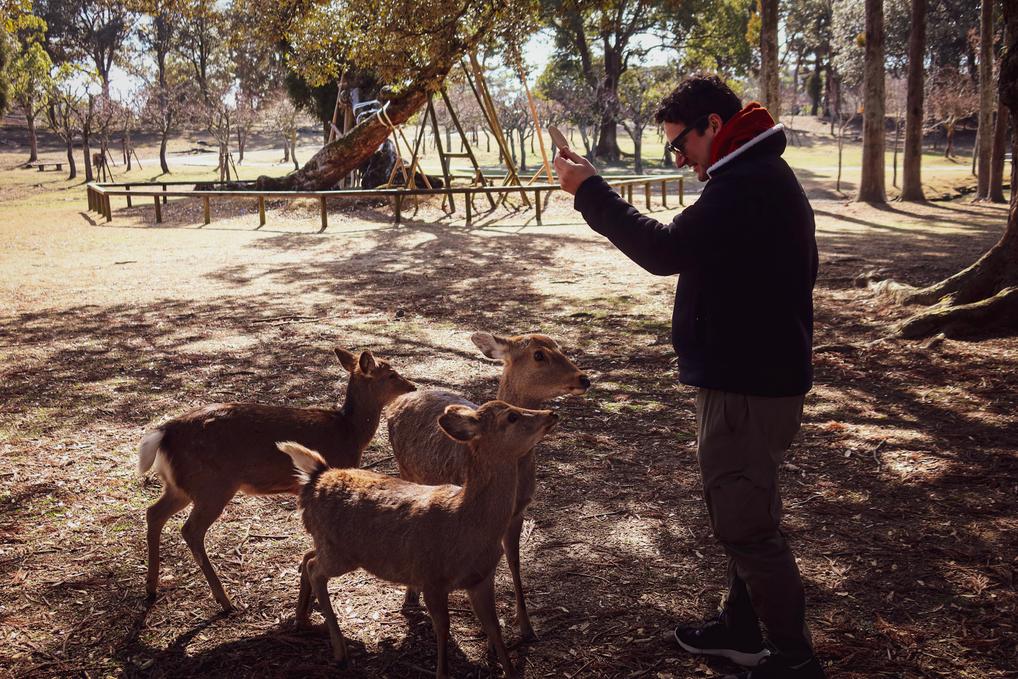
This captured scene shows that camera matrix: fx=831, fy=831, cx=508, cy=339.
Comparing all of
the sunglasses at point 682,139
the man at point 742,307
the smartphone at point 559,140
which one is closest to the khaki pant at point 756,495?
the man at point 742,307

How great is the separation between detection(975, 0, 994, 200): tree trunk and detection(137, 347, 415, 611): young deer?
66.1 feet

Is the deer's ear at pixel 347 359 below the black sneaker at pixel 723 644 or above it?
above

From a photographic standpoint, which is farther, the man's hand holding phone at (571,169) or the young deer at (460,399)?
the young deer at (460,399)

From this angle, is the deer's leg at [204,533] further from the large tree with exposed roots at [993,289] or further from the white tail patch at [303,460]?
the large tree with exposed roots at [993,289]

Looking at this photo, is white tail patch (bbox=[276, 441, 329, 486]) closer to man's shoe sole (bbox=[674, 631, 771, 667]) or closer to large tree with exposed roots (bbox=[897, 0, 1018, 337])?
man's shoe sole (bbox=[674, 631, 771, 667])

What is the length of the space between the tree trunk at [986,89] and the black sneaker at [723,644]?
19.9 metres

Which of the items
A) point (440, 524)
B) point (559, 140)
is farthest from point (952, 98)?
point (440, 524)

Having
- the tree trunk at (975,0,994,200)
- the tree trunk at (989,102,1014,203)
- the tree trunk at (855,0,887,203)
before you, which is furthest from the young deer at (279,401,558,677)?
the tree trunk at (989,102,1014,203)

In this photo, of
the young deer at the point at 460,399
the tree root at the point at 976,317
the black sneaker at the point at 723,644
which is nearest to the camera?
the black sneaker at the point at 723,644

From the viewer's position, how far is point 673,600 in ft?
12.3

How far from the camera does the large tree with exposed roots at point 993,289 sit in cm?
739

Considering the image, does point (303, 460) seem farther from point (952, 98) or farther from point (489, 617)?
point (952, 98)

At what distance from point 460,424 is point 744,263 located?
1245 millimetres

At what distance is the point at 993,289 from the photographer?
26.0ft
